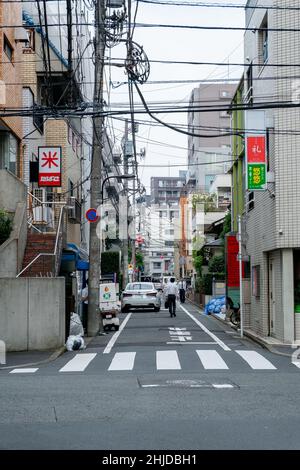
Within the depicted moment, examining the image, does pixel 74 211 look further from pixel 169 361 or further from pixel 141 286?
pixel 169 361

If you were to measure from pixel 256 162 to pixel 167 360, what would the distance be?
7107 millimetres

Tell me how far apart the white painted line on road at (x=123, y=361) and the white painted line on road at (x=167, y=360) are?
612 millimetres

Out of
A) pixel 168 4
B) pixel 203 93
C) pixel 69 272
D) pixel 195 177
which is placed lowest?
pixel 69 272

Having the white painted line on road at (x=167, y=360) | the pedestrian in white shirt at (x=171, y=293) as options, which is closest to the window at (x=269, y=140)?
the white painted line on road at (x=167, y=360)

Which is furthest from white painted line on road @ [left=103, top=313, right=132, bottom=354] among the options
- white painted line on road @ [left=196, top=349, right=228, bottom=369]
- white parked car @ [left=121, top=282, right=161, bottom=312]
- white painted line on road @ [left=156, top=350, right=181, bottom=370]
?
white parked car @ [left=121, top=282, right=161, bottom=312]

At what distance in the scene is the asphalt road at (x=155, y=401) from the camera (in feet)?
26.5

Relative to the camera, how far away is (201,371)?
1438 centimetres

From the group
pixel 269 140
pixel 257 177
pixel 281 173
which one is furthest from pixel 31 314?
pixel 269 140

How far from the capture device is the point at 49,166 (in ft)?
91.3

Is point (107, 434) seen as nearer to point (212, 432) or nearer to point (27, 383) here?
point (212, 432)

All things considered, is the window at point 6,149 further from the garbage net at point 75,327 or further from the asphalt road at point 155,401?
the asphalt road at point 155,401

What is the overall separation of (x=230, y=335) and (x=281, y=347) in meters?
4.44
